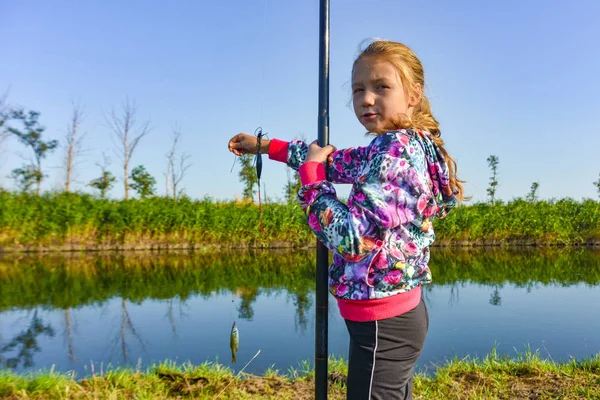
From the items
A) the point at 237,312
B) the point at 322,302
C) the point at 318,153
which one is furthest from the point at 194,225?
the point at 318,153

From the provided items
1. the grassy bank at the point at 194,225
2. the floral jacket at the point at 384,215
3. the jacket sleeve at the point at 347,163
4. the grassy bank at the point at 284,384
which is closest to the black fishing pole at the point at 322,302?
the jacket sleeve at the point at 347,163

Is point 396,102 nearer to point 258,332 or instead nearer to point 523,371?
point 523,371

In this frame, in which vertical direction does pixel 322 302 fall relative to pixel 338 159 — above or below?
below

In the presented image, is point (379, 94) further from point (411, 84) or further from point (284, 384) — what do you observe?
point (284, 384)

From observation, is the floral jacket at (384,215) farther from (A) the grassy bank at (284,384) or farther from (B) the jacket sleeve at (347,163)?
(A) the grassy bank at (284,384)

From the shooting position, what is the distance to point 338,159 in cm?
148

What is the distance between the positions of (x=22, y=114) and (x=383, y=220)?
17189 millimetres

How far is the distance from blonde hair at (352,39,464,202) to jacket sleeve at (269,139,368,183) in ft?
0.40

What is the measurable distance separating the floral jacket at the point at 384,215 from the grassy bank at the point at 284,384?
1.29 metres

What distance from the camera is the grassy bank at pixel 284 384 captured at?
2.27 meters

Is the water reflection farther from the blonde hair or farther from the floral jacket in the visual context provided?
the blonde hair

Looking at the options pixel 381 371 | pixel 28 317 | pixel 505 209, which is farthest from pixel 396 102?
pixel 505 209

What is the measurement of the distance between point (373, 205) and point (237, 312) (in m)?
3.94

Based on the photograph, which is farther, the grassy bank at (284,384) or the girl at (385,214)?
the grassy bank at (284,384)
